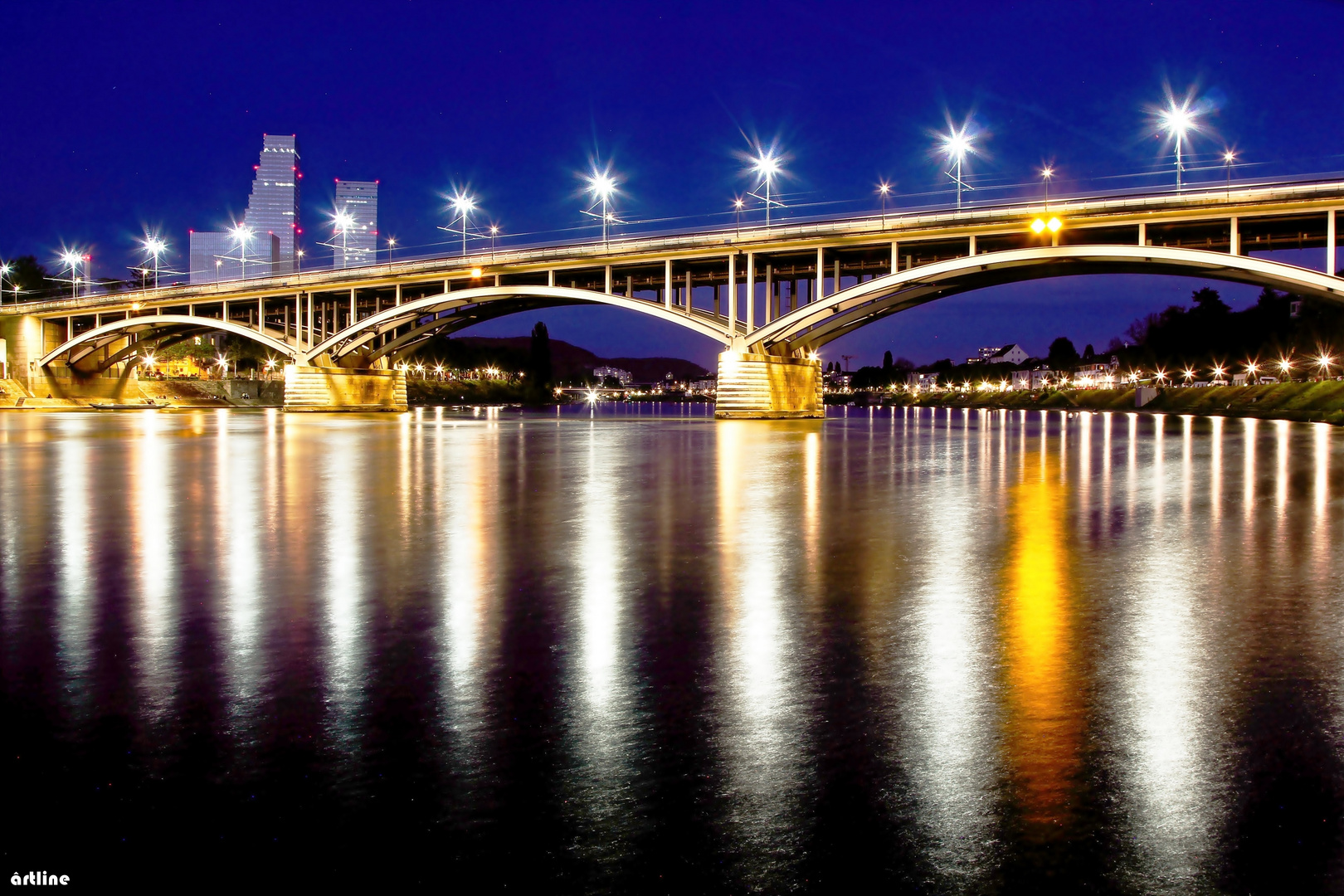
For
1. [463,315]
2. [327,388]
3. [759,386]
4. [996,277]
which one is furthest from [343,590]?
[327,388]

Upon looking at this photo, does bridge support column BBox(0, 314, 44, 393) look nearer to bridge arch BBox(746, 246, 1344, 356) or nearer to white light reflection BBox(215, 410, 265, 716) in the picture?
bridge arch BBox(746, 246, 1344, 356)

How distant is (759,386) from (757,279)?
8357mm

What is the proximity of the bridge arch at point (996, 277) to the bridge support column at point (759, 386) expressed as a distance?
0.98 m

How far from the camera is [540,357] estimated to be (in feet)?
490

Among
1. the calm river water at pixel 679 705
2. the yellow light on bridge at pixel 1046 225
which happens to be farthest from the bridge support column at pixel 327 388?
the calm river water at pixel 679 705

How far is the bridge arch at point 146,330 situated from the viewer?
77875mm

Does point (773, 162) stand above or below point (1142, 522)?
above

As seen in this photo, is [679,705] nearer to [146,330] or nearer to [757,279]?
[757,279]

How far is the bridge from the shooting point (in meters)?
46.1

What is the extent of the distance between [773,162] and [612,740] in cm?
6256

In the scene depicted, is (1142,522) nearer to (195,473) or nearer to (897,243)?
(195,473)

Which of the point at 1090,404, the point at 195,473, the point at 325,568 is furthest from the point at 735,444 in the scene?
the point at 1090,404

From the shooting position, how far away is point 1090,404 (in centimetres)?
11362

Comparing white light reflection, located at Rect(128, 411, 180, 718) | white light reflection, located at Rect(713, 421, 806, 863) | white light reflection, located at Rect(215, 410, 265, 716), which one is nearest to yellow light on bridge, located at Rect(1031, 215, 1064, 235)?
white light reflection, located at Rect(215, 410, 265, 716)
